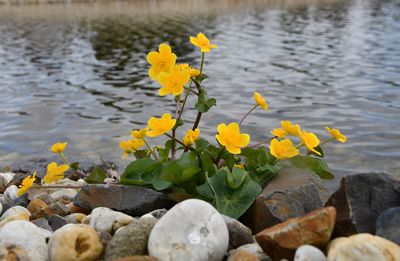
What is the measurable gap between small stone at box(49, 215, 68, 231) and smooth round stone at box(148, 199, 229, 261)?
1.22 meters

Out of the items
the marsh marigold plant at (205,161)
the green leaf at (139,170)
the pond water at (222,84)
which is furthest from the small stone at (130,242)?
the pond water at (222,84)

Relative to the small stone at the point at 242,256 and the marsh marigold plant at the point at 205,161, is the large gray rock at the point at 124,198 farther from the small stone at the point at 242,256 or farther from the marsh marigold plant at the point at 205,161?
the small stone at the point at 242,256

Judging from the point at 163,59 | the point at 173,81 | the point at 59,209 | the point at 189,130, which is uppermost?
the point at 163,59

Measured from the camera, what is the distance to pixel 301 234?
2775 mm

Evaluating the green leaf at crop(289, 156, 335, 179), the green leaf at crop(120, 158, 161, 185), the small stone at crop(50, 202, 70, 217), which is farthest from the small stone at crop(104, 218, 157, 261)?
the green leaf at crop(289, 156, 335, 179)

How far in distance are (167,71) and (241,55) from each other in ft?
40.6

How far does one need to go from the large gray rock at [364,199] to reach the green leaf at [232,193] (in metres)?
0.60

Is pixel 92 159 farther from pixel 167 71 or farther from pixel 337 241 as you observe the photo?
pixel 337 241

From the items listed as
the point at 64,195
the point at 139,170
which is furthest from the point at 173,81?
the point at 64,195

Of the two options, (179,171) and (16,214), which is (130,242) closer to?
(179,171)

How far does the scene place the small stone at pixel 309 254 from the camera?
259 cm

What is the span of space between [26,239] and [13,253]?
120 millimetres

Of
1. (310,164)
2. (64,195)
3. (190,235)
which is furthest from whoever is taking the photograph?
(64,195)

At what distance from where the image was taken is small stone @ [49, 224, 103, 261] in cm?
292
